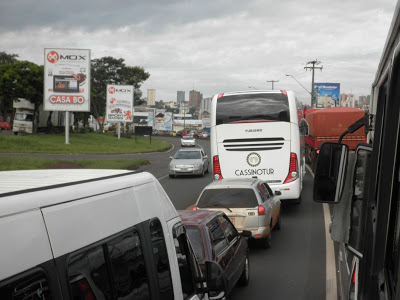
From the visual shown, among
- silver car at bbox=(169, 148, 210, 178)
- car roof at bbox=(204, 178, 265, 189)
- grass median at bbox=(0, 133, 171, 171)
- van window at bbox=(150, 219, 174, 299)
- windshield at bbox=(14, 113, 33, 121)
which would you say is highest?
van window at bbox=(150, 219, 174, 299)

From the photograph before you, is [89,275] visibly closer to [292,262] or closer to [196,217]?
[196,217]

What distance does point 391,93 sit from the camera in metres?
2.89

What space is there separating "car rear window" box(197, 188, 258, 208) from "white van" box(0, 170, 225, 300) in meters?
7.82

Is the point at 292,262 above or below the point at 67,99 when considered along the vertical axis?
below

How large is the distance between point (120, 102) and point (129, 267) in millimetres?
69055

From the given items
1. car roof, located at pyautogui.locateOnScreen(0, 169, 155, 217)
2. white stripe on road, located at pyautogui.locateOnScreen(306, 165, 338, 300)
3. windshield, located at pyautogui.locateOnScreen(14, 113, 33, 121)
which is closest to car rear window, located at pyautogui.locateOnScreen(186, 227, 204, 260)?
white stripe on road, located at pyautogui.locateOnScreen(306, 165, 338, 300)

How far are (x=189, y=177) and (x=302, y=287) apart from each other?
23.3 meters

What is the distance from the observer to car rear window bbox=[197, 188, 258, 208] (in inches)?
489

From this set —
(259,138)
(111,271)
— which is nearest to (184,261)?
(111,271)

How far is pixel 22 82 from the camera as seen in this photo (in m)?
59.5

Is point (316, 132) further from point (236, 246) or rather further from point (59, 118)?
point (59, 118)

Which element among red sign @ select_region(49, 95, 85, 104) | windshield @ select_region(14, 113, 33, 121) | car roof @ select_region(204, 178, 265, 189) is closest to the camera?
car roof @ select_region(204, 178, 265, 189)

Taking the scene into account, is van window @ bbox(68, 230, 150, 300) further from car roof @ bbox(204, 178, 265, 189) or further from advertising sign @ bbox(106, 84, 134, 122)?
advertising sign @ bbox(106, 84, 134, 122)

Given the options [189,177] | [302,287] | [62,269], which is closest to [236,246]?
[302,287]
